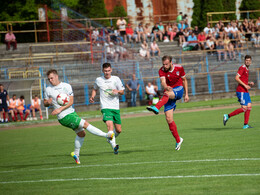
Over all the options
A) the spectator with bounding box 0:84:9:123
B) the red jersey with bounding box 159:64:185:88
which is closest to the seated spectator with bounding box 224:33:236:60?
the spectator with bounding box 0:84:9:123

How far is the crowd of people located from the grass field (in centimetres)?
1367


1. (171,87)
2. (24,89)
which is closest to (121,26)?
(24,89)

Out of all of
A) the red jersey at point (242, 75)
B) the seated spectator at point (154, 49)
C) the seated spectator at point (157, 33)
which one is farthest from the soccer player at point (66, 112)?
the seated spectator at point (157, 33)

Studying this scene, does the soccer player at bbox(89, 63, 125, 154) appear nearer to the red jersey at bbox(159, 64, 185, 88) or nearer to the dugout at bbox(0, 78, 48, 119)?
the red jersey at bbox(159, 64, 185, 88)

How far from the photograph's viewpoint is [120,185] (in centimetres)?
713

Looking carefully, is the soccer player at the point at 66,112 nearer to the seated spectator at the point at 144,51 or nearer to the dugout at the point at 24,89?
the dugout at the point at 24,89

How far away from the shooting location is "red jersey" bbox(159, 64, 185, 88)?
10.8 metres

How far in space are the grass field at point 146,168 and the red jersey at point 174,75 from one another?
154cm

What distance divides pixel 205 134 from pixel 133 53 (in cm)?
2190

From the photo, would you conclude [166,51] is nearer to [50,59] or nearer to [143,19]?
[50,59]

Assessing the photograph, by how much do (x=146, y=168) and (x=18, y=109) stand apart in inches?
794

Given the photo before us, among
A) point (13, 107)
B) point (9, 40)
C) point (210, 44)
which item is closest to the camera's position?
point (13, 107)

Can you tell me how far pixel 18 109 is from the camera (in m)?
27.4

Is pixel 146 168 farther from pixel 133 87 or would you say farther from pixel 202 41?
pixel 202 41
